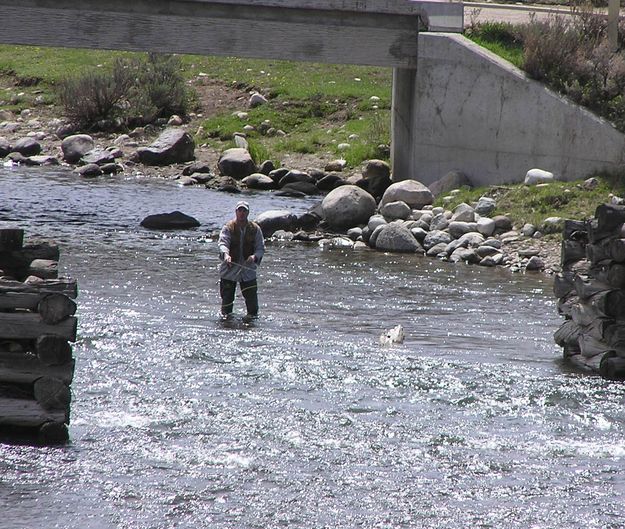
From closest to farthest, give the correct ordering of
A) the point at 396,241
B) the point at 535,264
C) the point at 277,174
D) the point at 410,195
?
the point at 535,264 → the point at 396,241 → the point at 410,195 → the point at 277,174

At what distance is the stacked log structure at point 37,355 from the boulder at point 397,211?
583 inches

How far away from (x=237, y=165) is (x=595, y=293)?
1845cm

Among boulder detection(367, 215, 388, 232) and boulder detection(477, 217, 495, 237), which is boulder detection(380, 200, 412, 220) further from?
boulder detection(477, 217, 495, 237)

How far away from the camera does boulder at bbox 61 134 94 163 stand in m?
34.5

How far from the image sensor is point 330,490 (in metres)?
10.1

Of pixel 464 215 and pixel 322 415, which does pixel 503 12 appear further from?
pixel 322 415

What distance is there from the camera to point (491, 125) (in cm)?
2667

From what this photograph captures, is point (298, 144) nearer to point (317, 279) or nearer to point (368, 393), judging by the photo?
point (317, 279)

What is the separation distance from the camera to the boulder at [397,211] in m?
25.2

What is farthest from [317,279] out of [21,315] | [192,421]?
[21,315]

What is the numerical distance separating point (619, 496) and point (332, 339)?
20.4 feet

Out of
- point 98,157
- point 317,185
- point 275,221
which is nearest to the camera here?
point 275,221

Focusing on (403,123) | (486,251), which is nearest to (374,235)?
(486,251)

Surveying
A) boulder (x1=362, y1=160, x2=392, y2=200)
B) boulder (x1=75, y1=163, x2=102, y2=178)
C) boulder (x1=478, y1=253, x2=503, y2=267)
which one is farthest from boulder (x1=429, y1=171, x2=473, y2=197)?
boulder (x1=75, y1=163, x2=102, y2=178)
